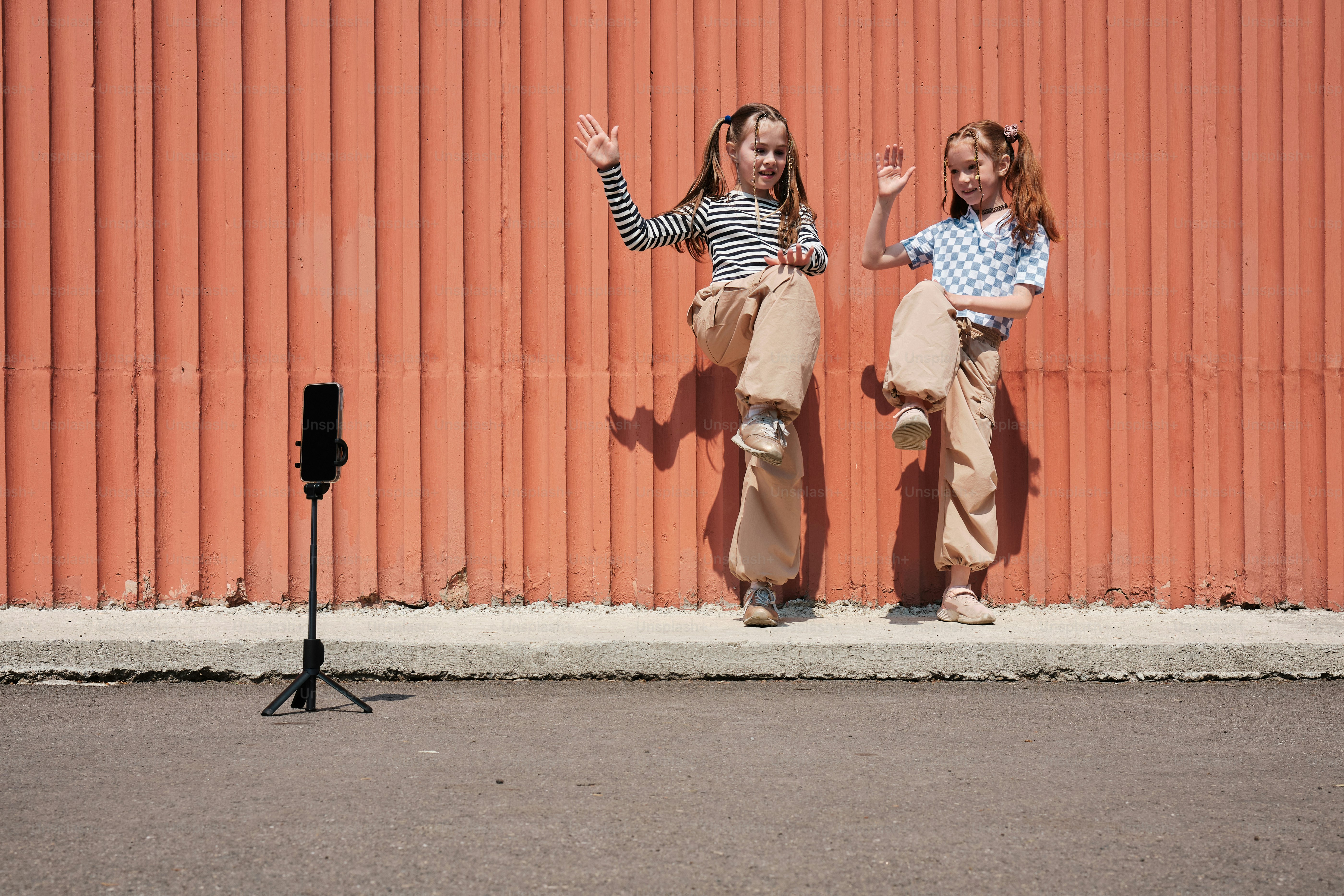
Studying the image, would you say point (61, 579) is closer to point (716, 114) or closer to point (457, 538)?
point (457, 538)

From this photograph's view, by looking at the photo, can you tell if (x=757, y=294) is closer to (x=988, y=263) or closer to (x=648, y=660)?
(x=988, y=263)

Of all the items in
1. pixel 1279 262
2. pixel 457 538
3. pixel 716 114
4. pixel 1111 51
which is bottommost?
pixel 457 538

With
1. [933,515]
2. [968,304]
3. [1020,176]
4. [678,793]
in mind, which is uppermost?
[1020,176]

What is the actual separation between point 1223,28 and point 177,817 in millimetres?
5059

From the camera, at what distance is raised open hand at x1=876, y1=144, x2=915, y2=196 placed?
4.02 meters

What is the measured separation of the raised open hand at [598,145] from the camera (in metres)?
3.85

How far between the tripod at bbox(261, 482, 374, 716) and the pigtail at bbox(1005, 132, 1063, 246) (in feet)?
9.29

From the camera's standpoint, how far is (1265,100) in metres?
4.60

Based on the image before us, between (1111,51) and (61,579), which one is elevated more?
(1111,51)

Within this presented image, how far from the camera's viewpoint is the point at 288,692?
10.2 ft

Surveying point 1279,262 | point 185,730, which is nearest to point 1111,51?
point 1279,262

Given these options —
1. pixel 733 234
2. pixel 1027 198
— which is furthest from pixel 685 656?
pixel 1027 198

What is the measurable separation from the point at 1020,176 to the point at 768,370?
1.38 metres

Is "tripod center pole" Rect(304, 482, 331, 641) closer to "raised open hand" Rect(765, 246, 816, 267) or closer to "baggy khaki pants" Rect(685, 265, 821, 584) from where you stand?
"baggy khaki pants" Rect(685, 265, 821, 584)
